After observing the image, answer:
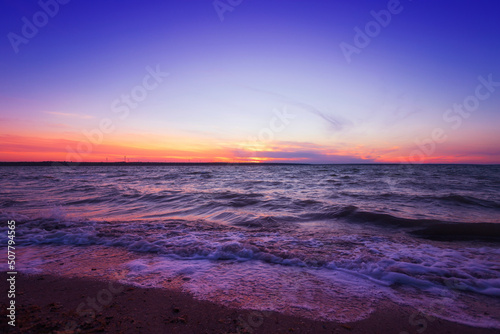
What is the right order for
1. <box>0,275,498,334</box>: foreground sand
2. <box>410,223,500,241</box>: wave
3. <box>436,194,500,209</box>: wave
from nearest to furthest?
<box>0,275,498,334</box>: foreground sand < <box>410,223,500,241</box>: wave < <box>436,194,500,209</box>: wave

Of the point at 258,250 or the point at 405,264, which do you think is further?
the point at 258,250

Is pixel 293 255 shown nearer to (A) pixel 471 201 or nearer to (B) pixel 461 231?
(B) pixel 461 231

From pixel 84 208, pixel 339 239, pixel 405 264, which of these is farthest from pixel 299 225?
pixel 84 208

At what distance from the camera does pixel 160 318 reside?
280 centimetres

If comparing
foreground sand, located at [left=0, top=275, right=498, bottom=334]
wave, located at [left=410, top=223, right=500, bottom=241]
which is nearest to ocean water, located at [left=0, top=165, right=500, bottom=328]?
wave, located at [left=410, top=223, right=500, bottom=241]

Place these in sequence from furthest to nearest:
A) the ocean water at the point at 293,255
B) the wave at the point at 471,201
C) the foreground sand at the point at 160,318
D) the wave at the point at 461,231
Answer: the wave at the point at 471,201, the wave at the point at 461,231, the ocean water at the point at 293,255, the foreground sand at the point at 160,318

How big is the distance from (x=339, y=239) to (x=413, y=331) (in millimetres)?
3661

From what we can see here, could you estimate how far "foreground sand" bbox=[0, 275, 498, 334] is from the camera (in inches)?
102

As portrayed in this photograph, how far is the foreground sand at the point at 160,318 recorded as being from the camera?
2600 millimetres

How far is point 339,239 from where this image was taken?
20.6ft

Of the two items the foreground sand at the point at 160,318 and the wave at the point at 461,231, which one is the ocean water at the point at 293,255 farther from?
the foreground sand at the point at 160,318

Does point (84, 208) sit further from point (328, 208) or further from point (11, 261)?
point (328, 208)

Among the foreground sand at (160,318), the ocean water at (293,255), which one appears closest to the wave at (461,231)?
the ocean water at (293,255)

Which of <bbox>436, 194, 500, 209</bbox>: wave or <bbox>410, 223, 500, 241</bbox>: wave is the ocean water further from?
<bbox>436, 194, 500, 209</bbox>: wave
